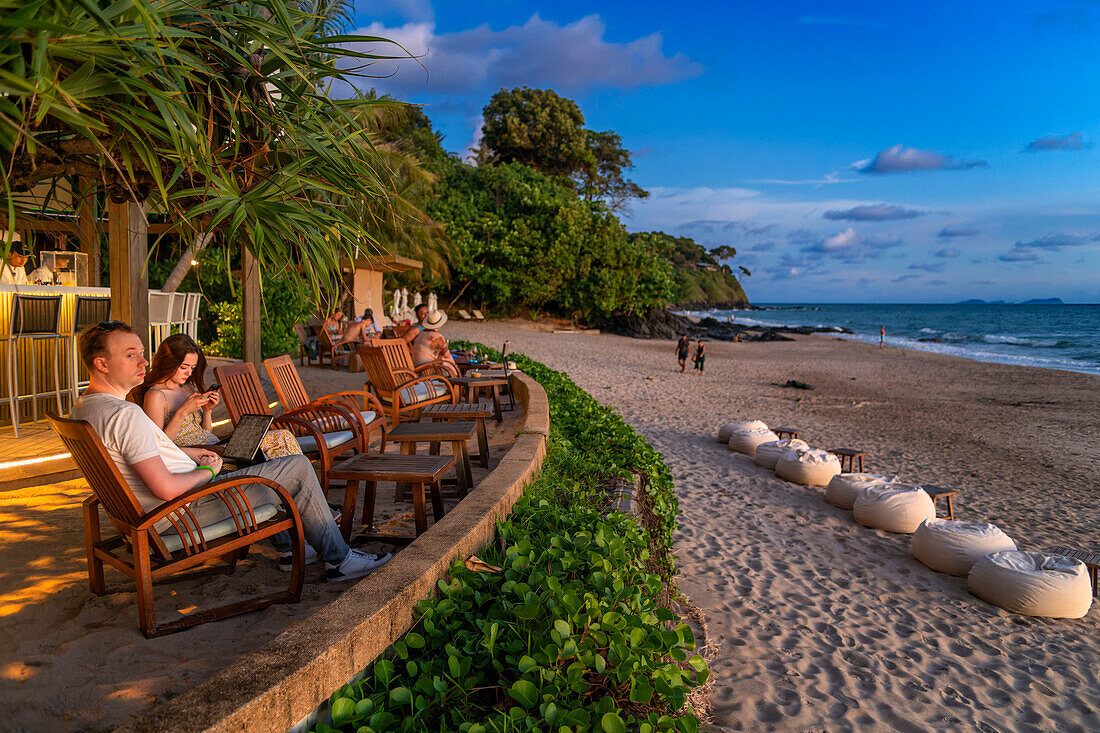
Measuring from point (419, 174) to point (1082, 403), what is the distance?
18.7m

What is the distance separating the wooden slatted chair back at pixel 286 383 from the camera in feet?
15.0

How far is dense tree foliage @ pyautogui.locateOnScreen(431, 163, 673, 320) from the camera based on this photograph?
29.4 m

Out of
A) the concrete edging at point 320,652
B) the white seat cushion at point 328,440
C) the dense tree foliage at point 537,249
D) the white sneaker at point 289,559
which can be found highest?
the dense tree foliage at point 537,249

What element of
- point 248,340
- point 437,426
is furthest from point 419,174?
point 437,426

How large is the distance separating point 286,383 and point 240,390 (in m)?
0.45

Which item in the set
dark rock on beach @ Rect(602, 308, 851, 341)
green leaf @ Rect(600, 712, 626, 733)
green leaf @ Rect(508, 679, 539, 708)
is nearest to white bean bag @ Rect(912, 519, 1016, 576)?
green leaf @ Rect(600, 712, 626, 733)

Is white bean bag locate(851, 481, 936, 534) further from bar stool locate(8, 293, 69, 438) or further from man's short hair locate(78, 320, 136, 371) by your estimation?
bar stool locate(8, 293, 69, 438)

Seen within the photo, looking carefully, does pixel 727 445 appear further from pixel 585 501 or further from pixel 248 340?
pixel 248 340

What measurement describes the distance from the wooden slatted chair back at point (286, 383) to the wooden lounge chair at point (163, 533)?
2.00 meters

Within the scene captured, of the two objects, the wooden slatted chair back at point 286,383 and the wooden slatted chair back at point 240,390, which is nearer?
the wooden slatted chair back at point 240,390

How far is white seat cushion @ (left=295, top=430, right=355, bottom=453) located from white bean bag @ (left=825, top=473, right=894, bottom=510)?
15.8 ft

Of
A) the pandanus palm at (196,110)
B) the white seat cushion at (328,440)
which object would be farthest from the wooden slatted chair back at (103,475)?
the white seat cushion at (328,440)

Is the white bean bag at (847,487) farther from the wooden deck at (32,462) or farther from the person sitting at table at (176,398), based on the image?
the wooden deck at (32,462)

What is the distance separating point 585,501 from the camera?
12.0 feet
